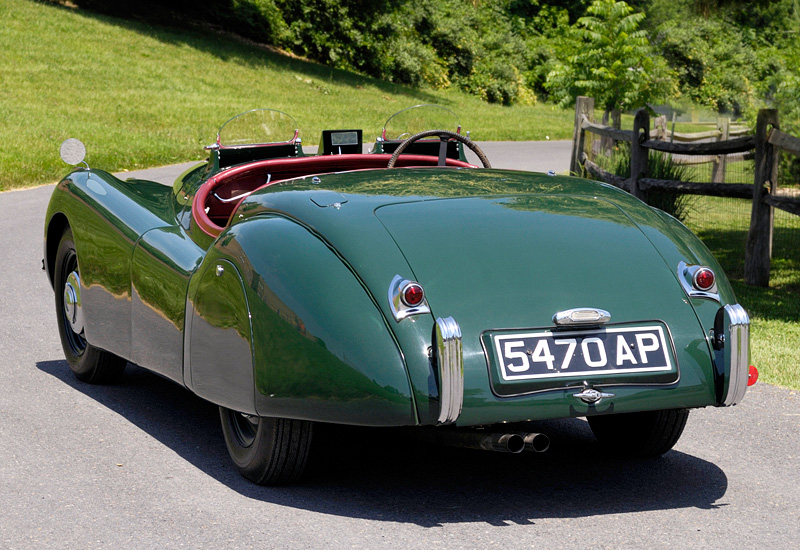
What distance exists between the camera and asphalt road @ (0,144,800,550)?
3.33 m

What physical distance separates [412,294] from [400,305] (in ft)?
0.17

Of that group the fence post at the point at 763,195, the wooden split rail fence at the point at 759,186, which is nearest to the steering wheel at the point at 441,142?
the wooden split rail fence at the point at 759,186

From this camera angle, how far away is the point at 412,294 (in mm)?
3365

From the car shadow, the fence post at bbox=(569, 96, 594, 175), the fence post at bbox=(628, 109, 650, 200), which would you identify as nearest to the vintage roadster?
the car shadow

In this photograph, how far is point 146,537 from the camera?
3.30 meters

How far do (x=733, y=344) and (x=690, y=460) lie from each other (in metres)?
0.91

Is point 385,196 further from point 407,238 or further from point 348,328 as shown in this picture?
point 348,328

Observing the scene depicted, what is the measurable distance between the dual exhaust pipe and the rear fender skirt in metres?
0.65

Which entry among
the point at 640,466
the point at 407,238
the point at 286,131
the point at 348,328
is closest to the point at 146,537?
the point at 348,328

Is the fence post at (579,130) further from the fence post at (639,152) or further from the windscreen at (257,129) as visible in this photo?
the windscreen at (257,129)

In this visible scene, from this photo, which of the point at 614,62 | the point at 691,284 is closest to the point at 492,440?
the point at 691,284

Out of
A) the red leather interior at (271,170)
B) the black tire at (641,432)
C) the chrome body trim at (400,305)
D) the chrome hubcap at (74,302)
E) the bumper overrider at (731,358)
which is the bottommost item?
the black tire at (641,432)

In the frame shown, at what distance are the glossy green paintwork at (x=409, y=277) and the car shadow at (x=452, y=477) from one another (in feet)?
1.21

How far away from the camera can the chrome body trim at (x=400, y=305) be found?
3342mm
